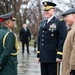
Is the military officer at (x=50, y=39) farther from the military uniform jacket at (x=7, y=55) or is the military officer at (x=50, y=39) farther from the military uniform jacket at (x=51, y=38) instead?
the military uniform jacket at (x=7, y=55)

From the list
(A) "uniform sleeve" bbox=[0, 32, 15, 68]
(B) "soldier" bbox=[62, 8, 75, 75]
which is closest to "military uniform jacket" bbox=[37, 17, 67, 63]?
(A) "uniform sleeve" bbox=[0, 32, 15, 68]

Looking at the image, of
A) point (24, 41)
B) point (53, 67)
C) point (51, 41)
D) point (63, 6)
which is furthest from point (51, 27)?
point (63, 6)

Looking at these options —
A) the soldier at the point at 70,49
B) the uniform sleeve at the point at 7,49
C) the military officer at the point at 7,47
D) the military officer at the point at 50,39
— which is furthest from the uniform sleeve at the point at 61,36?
the soldier at the point at 70,49

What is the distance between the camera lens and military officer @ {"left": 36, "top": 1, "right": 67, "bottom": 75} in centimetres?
746

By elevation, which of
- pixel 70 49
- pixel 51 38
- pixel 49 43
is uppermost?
pixel 70 49

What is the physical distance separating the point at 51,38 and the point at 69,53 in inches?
68.1

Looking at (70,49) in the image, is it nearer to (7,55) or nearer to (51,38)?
(7,55)

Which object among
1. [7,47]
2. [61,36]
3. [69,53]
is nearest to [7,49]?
[7,47]

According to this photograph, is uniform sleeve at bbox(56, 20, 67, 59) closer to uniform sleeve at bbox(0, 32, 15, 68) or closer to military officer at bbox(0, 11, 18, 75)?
military officer at bbox(0, 11, 18, 75)

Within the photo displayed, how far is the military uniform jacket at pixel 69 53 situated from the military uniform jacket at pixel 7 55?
111 cm

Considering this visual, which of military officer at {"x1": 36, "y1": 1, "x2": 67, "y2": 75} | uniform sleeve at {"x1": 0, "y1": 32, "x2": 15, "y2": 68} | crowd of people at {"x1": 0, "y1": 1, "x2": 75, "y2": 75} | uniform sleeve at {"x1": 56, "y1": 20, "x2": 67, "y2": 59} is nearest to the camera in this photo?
crowd of people at {"x1": 0, "y1": 1, "x2": 75, "y2": 75}

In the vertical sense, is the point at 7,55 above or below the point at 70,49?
below

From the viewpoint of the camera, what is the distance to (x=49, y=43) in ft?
24.8

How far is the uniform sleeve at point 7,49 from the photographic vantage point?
6.49m
